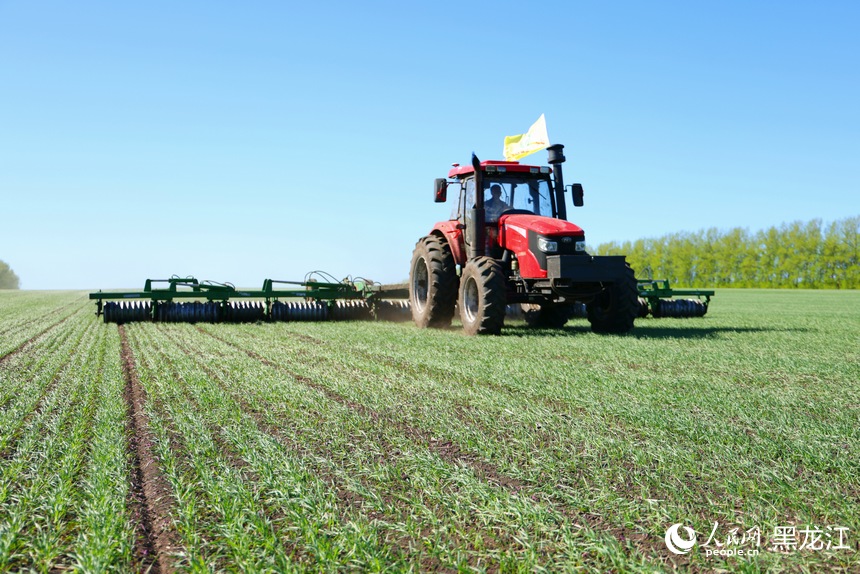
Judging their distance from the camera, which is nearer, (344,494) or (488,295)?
(344,494)

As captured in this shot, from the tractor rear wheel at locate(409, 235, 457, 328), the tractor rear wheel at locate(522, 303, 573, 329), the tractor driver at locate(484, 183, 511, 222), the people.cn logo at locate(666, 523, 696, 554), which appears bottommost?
the people.cn logo at locate(666, 523, 696, 554)

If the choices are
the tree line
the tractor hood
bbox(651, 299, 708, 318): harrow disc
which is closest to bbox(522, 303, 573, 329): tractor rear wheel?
the tractor hood

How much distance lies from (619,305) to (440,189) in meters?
3.25

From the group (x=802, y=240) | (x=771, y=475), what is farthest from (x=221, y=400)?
(x=802, y=240)

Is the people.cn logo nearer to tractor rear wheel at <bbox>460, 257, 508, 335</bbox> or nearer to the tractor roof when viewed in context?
tractor rear wheel at <bbox>460, 257, 508, 335</bbox>

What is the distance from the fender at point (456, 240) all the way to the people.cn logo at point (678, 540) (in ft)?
27.8

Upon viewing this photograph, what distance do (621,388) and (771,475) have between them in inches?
90.7

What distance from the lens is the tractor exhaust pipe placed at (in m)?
10.8

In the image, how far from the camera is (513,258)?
34.1 feet

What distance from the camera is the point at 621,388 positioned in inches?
218

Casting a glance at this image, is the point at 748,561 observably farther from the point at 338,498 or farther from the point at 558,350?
the point at 558,350

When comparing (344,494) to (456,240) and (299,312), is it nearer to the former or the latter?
(456,240)

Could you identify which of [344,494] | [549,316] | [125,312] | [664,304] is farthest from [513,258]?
[344,494]

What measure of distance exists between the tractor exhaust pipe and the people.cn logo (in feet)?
27.6
